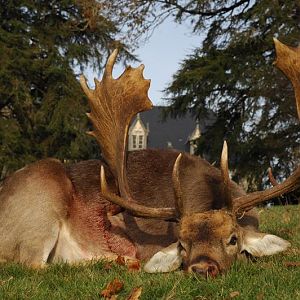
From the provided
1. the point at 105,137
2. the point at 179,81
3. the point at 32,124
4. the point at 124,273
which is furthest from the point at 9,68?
the point at 124,273

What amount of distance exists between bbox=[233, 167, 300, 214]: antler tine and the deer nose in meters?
0.82

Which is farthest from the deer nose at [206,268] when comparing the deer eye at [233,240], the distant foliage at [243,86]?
the distant foliage at [243,86]

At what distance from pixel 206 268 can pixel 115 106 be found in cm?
254

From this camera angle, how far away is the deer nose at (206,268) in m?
4.69

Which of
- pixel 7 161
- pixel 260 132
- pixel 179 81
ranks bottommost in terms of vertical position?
pixel 7 161

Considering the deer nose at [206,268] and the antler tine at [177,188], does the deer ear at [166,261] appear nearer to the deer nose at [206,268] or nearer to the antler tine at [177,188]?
the antler tine at [177,188]

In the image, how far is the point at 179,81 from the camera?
24.6 metres

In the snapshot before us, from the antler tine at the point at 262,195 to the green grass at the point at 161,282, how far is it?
49cm

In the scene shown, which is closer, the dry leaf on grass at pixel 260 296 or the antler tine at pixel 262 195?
the dry leaf on grass at pixel 260 296

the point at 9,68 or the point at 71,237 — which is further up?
the point at 9,68

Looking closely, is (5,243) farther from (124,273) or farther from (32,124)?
(32,124)

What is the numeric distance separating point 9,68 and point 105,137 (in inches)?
756

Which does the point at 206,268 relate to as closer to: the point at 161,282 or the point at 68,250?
the point at 161,282

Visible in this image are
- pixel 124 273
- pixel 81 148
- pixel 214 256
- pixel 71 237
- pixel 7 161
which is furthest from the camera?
pixel 81 148
